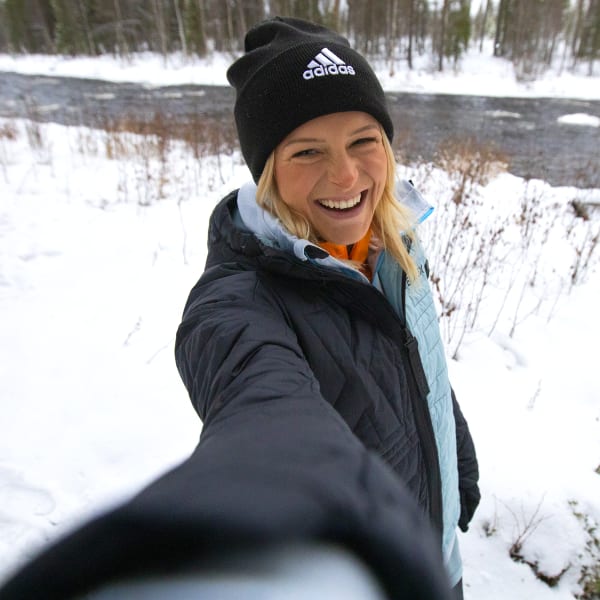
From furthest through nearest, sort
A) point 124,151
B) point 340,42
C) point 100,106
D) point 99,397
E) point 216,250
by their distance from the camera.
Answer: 1. point 100,106
2. point 124,151
3. point 99,397
4. point 340,42
5. point 216,250

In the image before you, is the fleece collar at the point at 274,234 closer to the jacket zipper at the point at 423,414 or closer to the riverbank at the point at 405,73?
the jacket zipper at the point at 423,414

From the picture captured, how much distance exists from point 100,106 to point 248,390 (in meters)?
17.9

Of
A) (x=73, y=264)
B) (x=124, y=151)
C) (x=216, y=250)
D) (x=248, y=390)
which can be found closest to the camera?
(x=248, y=390)

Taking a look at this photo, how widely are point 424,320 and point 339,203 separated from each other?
439mm

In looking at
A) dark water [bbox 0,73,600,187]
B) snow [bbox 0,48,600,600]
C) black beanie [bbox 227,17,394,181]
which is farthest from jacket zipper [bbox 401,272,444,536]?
dark water [bbox 0,73,600,187]

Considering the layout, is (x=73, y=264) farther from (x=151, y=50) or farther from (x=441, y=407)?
(x=151, y=50)

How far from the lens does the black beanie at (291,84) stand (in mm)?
1189

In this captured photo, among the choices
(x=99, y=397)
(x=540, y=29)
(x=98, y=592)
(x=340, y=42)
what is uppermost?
(x=540, y=29)

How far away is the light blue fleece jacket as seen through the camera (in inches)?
42.9

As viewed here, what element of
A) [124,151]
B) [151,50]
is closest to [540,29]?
[151,50]

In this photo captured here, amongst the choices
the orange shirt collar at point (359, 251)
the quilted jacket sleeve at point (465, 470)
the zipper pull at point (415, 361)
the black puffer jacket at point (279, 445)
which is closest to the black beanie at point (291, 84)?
the black puffer jacket at point (279, 445)

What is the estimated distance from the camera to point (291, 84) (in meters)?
1.21

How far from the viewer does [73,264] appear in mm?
3793

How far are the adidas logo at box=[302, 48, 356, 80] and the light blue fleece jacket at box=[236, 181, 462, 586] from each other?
0.37 metres
